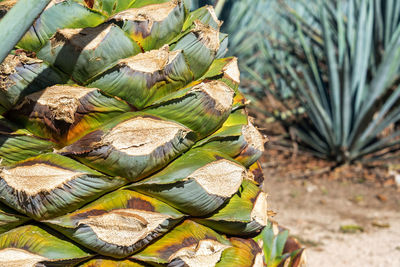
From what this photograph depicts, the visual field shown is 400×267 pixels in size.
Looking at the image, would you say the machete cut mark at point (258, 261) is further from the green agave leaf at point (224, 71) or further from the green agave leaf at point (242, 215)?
the green agave leaf at point (224, 71)

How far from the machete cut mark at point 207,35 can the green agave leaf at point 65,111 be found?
217 mm

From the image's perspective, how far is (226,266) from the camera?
3.06ft

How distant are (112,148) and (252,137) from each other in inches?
13.3

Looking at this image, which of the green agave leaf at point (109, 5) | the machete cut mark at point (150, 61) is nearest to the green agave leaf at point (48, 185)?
the machete cut mark at point (150, 61)

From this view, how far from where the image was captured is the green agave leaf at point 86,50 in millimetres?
863

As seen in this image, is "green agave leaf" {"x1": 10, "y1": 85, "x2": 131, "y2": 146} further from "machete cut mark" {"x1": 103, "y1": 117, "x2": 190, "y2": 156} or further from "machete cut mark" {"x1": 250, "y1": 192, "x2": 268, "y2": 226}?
"machete cut mark" {"x1": 250, "y1": 192, "x2": 268, "y2": 226}

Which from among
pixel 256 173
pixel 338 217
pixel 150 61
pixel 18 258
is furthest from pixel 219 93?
pixel 338 217

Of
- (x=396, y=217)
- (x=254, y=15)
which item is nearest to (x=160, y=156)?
(x=396, y=217)

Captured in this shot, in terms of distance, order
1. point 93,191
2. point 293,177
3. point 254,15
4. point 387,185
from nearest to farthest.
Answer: point 93,191 → point 387,185 → point 293,177 → point 254,15

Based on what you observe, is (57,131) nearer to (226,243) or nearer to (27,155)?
(27,155)

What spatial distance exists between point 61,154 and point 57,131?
0.15ft

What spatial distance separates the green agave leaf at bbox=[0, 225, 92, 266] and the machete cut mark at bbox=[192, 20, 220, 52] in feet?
1.59

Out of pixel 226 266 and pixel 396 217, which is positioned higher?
pixel 226 266

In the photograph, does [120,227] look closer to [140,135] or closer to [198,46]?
[140,135]
